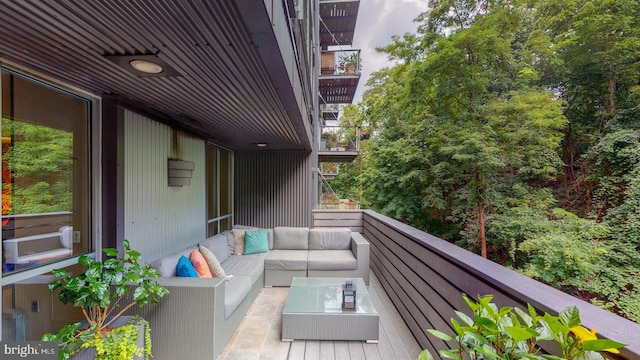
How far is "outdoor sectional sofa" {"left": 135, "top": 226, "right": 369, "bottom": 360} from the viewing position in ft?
6.69

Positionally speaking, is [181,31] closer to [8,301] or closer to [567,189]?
[8,301]

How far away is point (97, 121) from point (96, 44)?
1219 millimetres

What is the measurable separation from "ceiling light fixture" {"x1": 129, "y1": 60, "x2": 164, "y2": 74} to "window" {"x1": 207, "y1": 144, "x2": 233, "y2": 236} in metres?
2.97

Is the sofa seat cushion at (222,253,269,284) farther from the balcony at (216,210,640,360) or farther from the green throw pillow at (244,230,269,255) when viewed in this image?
the balcony at (216,210,640,360)

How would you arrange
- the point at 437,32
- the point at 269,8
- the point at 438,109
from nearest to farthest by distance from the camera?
1. the point at 269,8
2. the point at 437,32
3. the point at 438,109

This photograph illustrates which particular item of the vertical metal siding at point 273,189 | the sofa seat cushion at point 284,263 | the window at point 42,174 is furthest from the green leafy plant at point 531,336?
the vertical metal siding at point 273,189

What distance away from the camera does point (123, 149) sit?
2.44m

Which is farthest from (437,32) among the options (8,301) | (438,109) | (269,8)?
(8,301)

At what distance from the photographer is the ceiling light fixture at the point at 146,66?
1.59 metres

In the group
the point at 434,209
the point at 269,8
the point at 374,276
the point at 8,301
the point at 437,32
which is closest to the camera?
the point at 269,8

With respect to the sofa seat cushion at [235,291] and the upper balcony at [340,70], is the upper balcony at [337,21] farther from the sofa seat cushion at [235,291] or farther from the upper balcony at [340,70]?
the sofa seat cushion at [235,291]

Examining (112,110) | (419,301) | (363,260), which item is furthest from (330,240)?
(112,110)

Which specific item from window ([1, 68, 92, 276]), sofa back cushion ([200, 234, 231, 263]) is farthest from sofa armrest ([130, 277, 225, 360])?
sofa back cushion ([200, 234, 231, 263])

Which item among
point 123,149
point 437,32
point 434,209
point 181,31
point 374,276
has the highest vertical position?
point 437,32
